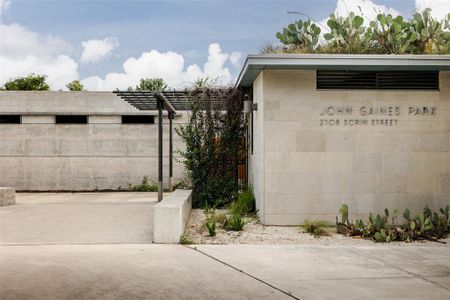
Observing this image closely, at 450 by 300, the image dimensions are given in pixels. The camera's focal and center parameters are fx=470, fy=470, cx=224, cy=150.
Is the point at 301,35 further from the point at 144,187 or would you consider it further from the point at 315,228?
the point at 144,187

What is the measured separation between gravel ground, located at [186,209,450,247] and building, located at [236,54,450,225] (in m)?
0.52

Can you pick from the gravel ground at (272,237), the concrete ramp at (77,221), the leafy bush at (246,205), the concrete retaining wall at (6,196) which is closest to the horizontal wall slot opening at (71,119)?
the concrete ramp at (77,221)

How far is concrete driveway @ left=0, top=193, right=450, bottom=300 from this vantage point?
4.93 m

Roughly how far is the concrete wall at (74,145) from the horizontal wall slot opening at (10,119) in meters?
0.17

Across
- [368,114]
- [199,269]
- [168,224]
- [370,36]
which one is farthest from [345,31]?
[199,269]

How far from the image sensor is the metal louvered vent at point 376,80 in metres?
9.38

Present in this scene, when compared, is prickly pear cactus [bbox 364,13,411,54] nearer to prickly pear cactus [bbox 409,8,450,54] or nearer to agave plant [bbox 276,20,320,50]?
prickly pear cactus [bbox 409,8,450,54]

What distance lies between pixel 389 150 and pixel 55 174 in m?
13.1

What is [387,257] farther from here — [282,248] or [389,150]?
[389,150]

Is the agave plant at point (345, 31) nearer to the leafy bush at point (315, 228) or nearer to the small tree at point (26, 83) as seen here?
the leafy bush at point (315, 228)

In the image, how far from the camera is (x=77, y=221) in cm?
994


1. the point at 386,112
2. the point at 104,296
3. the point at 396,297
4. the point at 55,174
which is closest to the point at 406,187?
the point at 386,112

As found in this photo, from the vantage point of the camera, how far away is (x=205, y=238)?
807cm

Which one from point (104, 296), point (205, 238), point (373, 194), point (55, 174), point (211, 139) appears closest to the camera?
point (104, 296)
